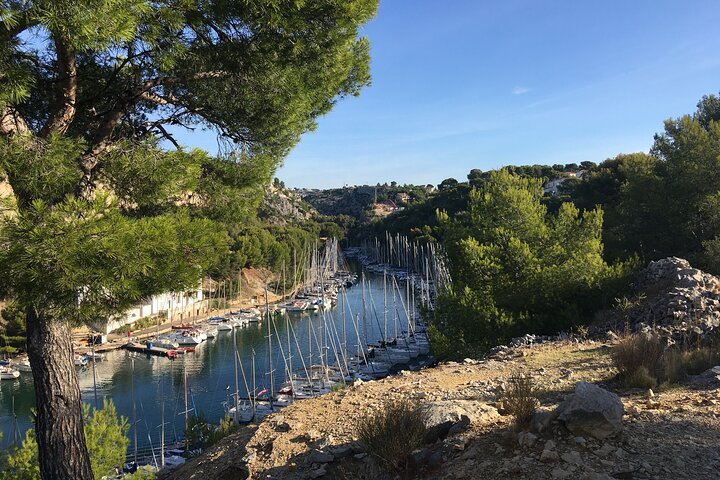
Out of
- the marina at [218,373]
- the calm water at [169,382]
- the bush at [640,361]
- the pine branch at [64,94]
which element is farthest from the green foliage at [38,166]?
the calm water at [169,382]

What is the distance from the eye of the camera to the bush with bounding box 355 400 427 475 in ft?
11.7

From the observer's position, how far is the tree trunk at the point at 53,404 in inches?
156

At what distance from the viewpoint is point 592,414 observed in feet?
10.9

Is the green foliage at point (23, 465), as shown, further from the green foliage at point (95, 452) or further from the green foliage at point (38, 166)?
the green foliage at point (38, 166)

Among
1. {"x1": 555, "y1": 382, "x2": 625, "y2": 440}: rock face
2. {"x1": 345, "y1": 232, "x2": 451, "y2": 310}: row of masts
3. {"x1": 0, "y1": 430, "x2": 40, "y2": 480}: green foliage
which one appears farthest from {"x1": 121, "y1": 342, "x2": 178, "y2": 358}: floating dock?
{"x1": 345, "y1": 232, "x2": 451, "y2": 310}: row of masts

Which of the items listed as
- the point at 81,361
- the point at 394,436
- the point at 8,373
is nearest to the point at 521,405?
the point at 394,436

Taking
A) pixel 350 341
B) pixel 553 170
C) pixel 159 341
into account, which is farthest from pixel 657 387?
pixel 553 170

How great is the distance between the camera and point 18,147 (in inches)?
138

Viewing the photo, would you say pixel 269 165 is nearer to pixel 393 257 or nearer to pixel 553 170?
pixel 393 257

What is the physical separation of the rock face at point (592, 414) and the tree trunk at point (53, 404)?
4119 millimetres

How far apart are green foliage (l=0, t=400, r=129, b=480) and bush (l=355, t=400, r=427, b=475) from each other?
4.52 metres

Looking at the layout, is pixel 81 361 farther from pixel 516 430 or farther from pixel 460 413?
pixel 516 430

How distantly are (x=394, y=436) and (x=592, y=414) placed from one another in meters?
1.47

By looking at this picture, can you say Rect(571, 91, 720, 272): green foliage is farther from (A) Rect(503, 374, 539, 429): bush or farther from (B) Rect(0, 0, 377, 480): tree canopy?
(B) Rect(0, 0, 377, 480): tree canopy
